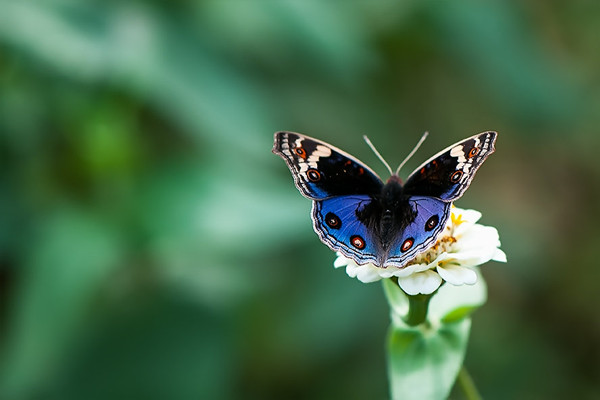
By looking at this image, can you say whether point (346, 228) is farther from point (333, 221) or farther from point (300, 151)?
point (300, 151)

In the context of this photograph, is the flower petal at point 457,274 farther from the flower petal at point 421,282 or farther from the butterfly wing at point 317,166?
the butterfly wing at point 317,166

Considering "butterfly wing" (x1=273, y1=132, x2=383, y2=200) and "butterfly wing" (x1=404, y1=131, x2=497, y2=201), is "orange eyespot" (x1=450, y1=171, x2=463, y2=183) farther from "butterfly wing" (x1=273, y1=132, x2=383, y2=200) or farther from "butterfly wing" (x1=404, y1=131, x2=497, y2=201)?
"butterfly wing" (x1=273, y1=132, x2=383, y2=200)

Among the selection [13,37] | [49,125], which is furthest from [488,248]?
[49,125]

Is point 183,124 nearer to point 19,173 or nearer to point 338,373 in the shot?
point 19,173

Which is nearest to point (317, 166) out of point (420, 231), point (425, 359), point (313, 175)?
point (313, 175)

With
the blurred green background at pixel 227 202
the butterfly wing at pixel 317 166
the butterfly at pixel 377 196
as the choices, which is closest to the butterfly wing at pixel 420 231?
the butterfly at pixel 377 196

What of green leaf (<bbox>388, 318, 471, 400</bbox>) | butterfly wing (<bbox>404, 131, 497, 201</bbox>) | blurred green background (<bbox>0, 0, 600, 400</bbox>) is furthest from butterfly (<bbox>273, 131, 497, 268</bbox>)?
blurred green background (<bbox>0, 0, 600, 400</bbox>)
